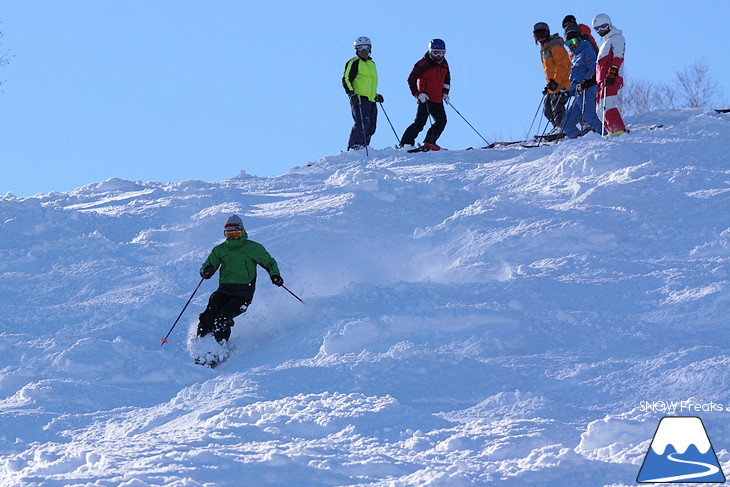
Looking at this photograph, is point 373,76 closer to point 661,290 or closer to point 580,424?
point 661,290

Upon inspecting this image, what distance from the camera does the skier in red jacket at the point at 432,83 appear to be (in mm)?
14391

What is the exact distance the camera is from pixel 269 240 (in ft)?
35.3

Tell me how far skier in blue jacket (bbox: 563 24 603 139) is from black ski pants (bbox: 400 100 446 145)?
2.08 metres

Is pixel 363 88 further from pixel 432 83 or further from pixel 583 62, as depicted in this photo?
pixel 583 62

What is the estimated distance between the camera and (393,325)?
7.78 m

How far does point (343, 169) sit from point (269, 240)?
11.5ft

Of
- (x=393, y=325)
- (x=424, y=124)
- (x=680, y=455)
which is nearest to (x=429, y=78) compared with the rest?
(x=424, y=124)

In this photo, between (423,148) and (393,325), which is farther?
(423,148)

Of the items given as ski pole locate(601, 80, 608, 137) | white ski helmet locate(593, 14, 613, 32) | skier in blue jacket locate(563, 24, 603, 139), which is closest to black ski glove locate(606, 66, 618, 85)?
ski pole locate(601, 80, 608, 137)

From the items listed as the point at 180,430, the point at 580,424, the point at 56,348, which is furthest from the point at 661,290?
the point at 56,348

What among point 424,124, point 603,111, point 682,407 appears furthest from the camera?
point 424,124

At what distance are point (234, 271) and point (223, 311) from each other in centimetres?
40

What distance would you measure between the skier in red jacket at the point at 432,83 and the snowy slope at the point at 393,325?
1.43 metres

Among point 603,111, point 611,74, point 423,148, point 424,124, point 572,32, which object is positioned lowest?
point 423,148
